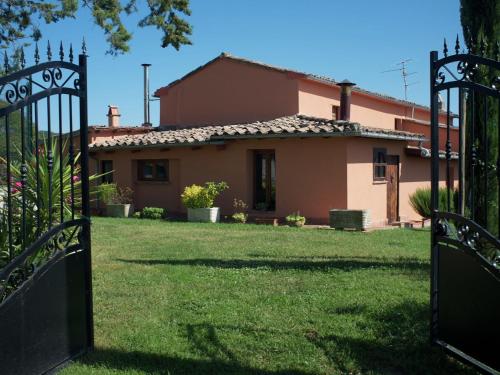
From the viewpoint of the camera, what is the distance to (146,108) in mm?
28297

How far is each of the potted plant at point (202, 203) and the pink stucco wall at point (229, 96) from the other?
4.63m

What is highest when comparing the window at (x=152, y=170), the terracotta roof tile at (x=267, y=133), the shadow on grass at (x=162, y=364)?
the terracotta roof tile at (x=267, y=133)

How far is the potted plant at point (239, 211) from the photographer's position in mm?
16828

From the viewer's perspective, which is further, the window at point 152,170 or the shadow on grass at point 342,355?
the window at point 152,170

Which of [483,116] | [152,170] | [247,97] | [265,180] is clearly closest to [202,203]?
[265,180]

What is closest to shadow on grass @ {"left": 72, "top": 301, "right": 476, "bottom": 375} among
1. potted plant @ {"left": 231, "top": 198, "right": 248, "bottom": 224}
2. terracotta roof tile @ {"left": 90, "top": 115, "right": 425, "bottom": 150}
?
terracotta roof tile @ {"left": 90, "top": 115, "right": 425, "bottom": 150}

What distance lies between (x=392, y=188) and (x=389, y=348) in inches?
574

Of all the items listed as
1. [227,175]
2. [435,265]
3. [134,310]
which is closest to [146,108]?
[227,175]

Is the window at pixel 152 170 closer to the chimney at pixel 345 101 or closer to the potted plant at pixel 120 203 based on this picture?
the potted plant at pixel 120 203

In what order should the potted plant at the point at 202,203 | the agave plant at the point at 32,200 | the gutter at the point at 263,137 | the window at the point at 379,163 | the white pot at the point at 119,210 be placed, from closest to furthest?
the agave plant at the point at 32,200
the gutter at the point at 263,137
the potted plant at the point at 202,203
the window at the point at 379,163
the white pot at the point at 119,210

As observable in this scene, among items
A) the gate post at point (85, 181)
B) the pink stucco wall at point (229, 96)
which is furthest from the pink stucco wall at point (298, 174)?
the gate post at point (85, 181)

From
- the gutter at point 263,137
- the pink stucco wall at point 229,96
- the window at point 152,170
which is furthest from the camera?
the window at point 152,170

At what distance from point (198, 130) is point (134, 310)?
14814 mm

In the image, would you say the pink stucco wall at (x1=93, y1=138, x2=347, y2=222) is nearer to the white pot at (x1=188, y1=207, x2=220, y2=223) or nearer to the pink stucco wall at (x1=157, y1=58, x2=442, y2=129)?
the white pot at (x1=188, y1=207, x2=220, y2=223)
